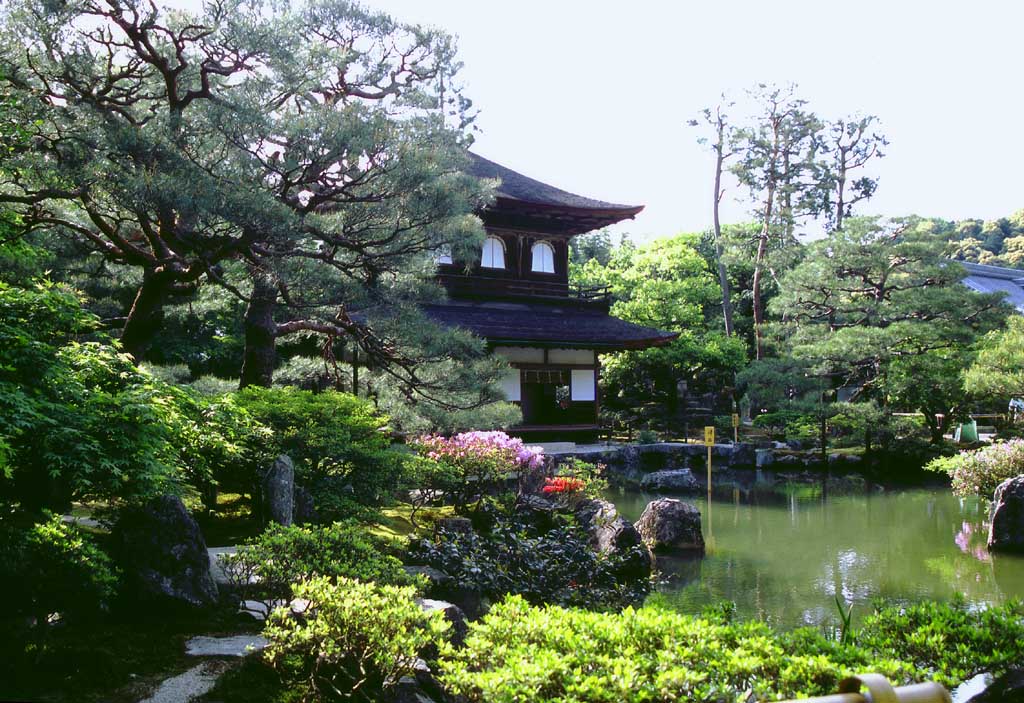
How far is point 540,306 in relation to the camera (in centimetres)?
2031

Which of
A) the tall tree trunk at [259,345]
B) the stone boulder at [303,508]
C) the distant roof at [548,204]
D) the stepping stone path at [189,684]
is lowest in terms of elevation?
the stepping stone path at [189,684]

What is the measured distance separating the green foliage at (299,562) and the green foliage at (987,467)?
10.4 metres

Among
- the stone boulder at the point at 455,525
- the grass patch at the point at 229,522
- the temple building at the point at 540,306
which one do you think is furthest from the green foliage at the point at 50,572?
the temple building at the point at 540,306

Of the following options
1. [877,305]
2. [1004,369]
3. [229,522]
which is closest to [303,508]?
[229,522]

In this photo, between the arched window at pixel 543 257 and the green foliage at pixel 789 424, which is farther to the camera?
the green foliage at pixel 789 424

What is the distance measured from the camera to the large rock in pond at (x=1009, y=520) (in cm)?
993

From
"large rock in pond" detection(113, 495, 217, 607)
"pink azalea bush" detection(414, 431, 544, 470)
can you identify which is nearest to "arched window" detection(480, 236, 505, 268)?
"pink azalea bush" detection(414, 431, 544, 470)

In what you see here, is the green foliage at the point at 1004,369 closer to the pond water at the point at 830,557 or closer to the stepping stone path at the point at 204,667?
the pond water at the point at 830,557

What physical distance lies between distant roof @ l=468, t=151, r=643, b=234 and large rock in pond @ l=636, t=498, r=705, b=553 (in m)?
10.6

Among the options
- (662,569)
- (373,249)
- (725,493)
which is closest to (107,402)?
(373,249)

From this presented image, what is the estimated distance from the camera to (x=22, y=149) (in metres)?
6.93

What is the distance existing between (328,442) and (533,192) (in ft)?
46.8

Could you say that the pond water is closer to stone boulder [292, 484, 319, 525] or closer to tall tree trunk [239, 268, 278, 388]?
stone boulder [292, 484, 319, 525]

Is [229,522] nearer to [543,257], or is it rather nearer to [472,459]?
[472,459]
